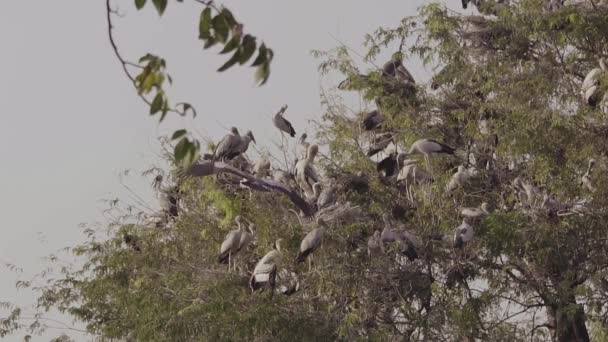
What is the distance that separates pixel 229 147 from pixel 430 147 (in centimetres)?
183

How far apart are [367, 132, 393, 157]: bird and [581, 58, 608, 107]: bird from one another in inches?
78.8

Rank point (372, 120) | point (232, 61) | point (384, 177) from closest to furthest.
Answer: point (232, 61), point (384, 177), point (372, 120)

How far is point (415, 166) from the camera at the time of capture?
10.0m

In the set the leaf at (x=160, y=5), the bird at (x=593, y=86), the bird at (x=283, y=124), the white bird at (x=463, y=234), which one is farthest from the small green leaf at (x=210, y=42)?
the bird at (x=283, y=124)

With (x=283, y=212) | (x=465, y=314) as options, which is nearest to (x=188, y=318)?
(x=283, y=212)

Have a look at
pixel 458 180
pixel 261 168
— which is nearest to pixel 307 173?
pixel 261 168

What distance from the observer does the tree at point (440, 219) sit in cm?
945

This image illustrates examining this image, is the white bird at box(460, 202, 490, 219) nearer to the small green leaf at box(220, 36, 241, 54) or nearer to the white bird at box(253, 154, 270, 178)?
the white bird at box(253, 154, 270, 178)

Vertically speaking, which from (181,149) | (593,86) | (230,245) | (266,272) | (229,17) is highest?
(593,86)

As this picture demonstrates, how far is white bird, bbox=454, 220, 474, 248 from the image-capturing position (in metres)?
9.16

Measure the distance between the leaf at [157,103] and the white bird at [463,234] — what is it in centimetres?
718

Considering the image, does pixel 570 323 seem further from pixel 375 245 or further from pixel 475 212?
pixel 375 245

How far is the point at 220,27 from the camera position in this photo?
223 cm

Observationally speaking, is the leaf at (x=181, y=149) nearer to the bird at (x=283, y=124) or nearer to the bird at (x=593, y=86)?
the bird at (x=593, y=86)
